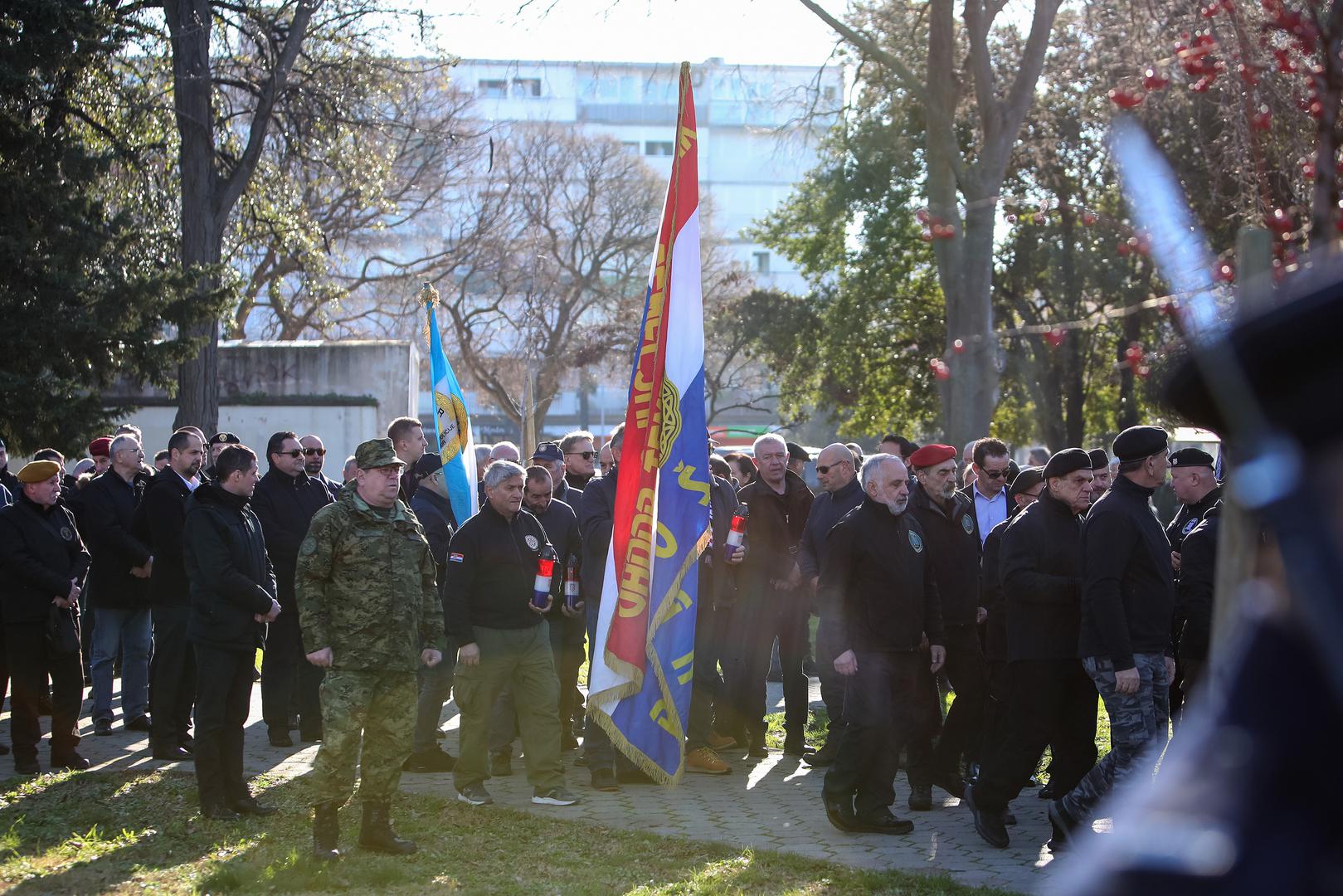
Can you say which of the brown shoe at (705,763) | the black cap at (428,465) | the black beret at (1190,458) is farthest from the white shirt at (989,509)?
the black cap at (428,465)

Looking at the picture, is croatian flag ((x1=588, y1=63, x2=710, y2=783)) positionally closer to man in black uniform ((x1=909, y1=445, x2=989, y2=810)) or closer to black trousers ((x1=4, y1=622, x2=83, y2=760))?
man in black uniform ((x1=909, y1=445, x2=989, y2=810))

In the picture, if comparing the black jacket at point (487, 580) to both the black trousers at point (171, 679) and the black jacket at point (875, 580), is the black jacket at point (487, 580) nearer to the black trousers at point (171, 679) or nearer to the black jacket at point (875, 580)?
the black jacket at point (875, 580)

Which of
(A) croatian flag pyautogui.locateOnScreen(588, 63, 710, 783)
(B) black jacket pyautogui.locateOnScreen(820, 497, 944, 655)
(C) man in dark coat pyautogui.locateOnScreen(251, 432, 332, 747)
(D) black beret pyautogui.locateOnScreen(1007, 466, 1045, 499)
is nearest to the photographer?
(B) black jacket pyautogui.locateOnScreen(820, 497, 944, 655)

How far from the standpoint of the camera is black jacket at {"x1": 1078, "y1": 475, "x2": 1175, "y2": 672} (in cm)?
658

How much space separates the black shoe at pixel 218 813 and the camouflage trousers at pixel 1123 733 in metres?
4.62

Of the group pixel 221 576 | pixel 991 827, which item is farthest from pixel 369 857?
pixel 991 827

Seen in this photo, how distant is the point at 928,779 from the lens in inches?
331

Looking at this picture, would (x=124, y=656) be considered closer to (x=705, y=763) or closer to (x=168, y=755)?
(x=168, y=755)

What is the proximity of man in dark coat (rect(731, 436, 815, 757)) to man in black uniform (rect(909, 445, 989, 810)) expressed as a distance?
5.07 feet

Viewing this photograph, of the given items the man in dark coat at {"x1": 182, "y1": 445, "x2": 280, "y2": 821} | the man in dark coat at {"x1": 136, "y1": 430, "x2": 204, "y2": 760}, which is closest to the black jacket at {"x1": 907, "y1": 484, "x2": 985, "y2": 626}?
the man in dark coat at {"x1": 182, "y1": 445, "x2": 280, "y2": 821}

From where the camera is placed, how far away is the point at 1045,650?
23.3ft

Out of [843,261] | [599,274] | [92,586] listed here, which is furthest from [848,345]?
[92,586]

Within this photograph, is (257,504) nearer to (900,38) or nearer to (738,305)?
(900,38)

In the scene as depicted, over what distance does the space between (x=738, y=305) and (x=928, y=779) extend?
107 feet
